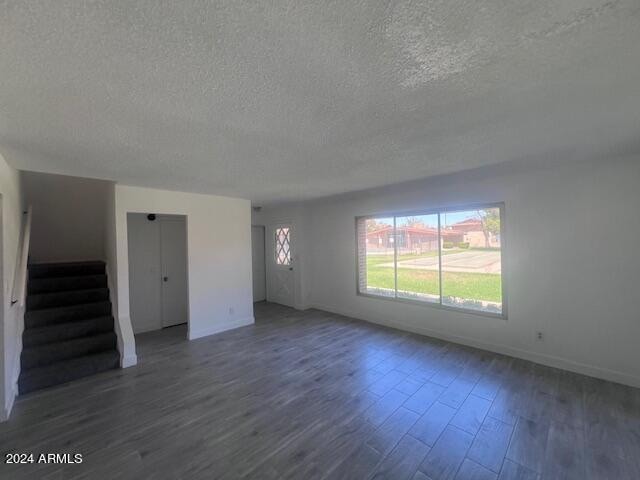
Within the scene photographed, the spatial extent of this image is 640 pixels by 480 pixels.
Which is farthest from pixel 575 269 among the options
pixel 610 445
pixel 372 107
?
pixel 372 107

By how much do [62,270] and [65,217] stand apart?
1680 millimetres

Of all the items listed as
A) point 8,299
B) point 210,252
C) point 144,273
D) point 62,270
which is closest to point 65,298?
point 62,270

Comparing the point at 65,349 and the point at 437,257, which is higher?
the point at 437,257

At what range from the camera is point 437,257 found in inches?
172

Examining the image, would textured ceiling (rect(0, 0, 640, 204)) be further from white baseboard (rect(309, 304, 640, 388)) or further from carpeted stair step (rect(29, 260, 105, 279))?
white baseboard (rect(309, 304, 640, 388))

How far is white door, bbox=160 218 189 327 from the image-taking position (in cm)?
507

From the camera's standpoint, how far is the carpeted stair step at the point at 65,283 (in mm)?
3803

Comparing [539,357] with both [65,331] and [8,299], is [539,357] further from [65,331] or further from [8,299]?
[65,331]

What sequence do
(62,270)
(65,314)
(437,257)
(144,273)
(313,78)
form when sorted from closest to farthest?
1. (313,78)
2. (65,314)
3. (62,270)
4. (437,257)
5. (144,273)

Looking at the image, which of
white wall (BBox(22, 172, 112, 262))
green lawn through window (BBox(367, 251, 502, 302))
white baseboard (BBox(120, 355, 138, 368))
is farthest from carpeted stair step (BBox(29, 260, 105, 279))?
green lawn through window (BBox(367, 251, 502, 302))

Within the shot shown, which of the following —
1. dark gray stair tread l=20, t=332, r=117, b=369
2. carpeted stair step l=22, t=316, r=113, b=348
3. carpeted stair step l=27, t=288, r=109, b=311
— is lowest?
dark gray stair tread l=20, t=332, r=117, b=369

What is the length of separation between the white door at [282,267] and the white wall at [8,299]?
443 centimetres

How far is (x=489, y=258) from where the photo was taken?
381cm

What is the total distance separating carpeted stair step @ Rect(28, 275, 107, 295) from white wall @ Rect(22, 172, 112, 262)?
152 centimetres
